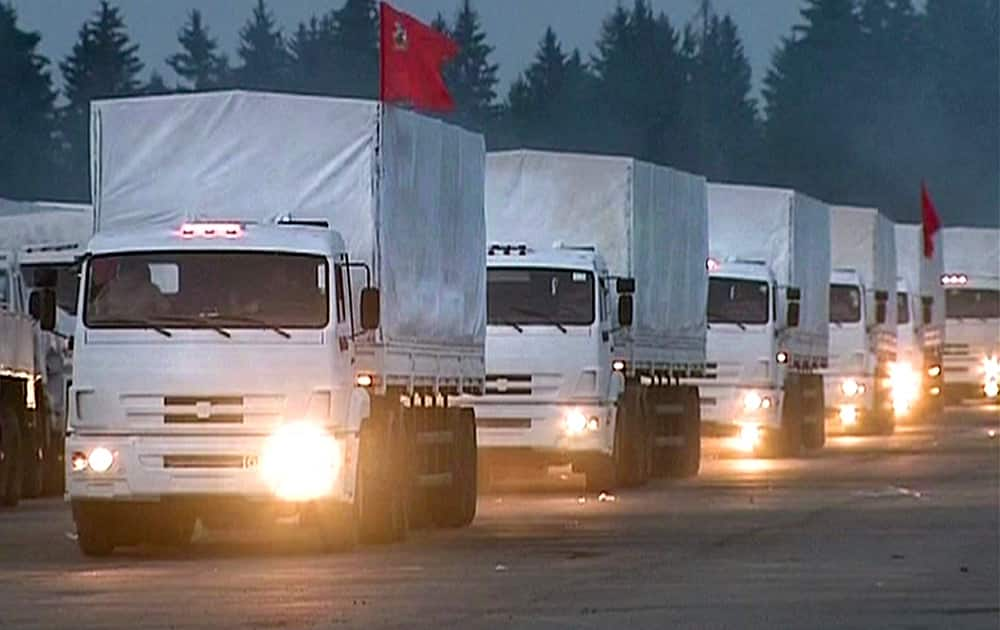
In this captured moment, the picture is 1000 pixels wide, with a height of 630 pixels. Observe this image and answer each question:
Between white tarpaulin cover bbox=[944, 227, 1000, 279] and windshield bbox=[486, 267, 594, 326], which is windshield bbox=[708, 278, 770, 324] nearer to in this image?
windshield bbox=[486, 267, 594, 326]

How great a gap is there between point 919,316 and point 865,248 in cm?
919

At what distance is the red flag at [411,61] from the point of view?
28.0 metres

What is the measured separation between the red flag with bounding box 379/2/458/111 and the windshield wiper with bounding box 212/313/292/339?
5005 mm

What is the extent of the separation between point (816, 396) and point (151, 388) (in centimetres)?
2575

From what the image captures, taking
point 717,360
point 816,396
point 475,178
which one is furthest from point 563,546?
point 816,396

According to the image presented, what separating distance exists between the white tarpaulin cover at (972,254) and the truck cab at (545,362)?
131 ft

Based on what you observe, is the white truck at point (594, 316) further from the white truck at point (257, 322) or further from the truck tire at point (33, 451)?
the white truck at point (257, 322)

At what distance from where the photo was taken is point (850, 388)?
52.6 meters

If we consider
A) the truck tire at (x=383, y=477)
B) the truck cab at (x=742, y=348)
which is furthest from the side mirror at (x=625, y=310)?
the truck cab at (x=742, y=348)

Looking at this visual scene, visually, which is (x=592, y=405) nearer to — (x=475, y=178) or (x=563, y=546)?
A: (x=475, y=178)

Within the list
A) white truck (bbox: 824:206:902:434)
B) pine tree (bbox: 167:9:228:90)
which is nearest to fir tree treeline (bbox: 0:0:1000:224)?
pine tree (bbox: 167:9:228:90)

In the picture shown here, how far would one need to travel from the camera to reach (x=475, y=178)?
96.6 ft

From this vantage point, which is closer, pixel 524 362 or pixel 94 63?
pixel 524 362

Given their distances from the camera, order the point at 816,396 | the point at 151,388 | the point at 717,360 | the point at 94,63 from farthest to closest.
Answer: the point at 94,63 → the point at 816,396 → the point at 717,360 → the point at 151,388
